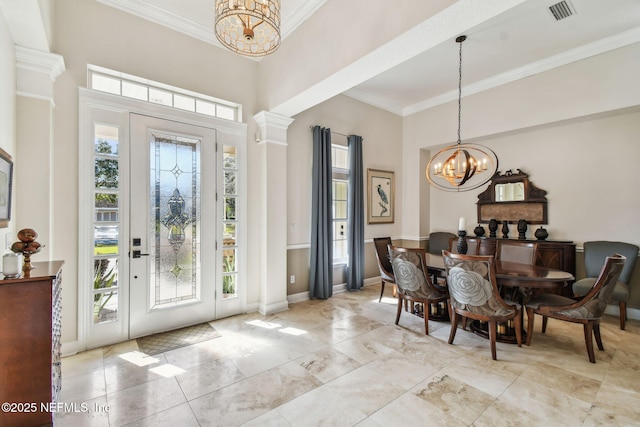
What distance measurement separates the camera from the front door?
3.07m

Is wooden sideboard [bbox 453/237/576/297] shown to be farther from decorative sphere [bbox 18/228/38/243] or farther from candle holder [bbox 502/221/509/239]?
decorative sphere [bbox 18/228/38/243]

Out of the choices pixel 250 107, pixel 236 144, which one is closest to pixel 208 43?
pixel 250 107

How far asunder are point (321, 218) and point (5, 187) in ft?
11.0

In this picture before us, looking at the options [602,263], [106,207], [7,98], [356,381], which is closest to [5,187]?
[7,98]

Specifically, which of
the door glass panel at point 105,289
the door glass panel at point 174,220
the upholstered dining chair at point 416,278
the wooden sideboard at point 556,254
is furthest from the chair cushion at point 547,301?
the door glass panel at point 105,289

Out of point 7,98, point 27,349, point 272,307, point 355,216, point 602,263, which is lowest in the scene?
point 272,307

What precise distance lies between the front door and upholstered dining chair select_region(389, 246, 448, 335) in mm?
2274

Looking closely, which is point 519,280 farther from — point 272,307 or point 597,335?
point 272,307

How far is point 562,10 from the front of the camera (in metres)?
3.04

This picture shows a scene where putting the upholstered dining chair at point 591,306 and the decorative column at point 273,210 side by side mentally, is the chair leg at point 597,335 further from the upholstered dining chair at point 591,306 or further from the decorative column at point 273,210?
the decorative column at point 273,210

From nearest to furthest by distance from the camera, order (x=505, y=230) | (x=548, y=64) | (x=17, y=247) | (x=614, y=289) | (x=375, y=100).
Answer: (x=17, y=247) < (x=614, y=289) < (x=548, y=64) < (x=505, y=230) < (x=375, y=100)

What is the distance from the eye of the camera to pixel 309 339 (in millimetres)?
3113

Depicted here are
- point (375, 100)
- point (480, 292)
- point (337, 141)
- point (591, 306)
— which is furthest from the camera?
point (375, 100)

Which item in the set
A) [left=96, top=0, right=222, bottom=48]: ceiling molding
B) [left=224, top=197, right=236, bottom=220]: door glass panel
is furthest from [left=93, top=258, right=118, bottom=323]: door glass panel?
[left=96, top=0, right=222, bottom=48]: ceiling molding
